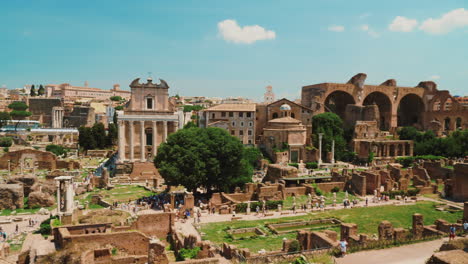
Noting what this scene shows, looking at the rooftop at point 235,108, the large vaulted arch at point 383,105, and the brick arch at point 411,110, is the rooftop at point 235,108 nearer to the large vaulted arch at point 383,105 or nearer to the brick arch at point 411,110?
the large vaulted arch at point 383,105

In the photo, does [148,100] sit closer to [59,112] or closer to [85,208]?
[85,208]

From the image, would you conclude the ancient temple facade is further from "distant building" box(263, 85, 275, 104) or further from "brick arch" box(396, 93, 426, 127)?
"distant building" box(263, 85, 275, 104)

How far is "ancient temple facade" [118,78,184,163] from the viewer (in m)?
45.1

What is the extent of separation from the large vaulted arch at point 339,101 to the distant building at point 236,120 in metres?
21.9

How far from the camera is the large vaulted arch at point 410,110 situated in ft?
248

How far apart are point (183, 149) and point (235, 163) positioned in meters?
4.66

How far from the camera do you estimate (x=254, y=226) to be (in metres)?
24.0

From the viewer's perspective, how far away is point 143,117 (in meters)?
45.4

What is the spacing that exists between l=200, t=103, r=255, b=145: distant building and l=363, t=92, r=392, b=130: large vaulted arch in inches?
1246

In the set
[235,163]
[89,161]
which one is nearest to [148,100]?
[89,161]

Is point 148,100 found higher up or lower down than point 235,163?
higher up

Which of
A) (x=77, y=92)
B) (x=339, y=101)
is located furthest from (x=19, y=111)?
(x=339, y=101)

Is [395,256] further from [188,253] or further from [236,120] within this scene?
[236,120]

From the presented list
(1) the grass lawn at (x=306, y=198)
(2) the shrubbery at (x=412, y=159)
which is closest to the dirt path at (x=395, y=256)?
(1) the grass lawn at (x=306, y=198)
